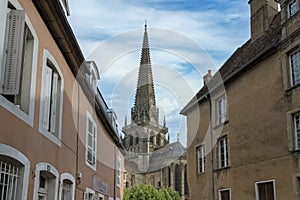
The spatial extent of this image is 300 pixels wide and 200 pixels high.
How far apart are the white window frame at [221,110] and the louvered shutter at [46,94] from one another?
1107 cm

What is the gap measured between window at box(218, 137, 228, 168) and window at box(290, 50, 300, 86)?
5.32 meters

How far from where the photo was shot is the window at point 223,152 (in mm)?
17689

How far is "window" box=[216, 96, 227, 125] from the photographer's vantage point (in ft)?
60.1

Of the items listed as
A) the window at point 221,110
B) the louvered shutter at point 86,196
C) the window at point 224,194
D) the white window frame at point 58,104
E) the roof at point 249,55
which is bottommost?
the louvered shutter at point 86,196

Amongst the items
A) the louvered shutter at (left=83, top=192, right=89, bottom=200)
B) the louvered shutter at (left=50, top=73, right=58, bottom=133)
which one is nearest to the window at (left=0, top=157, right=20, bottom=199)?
the louvered shutter at (left=50, top=73, right=58, bottom=133)

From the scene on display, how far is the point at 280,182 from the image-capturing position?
13320 millimetres

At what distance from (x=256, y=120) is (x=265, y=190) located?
2.80 meters

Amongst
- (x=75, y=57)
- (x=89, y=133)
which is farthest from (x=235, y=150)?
(x=75, y=57)

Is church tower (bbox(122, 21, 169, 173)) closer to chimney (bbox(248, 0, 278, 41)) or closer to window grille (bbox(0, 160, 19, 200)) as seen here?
chimney (bbox(248, 0, 278, 41))

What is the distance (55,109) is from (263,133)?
8767 mm

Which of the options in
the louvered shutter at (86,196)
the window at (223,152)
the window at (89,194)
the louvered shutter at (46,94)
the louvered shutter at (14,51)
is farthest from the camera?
the window at (223,152)

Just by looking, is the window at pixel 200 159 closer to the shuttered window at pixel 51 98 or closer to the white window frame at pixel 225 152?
the white window frame at pixel 225 152

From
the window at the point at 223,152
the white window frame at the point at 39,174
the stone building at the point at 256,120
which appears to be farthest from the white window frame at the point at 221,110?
the white window frame at the point at 39,174

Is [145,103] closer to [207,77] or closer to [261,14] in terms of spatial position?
[207,77]
